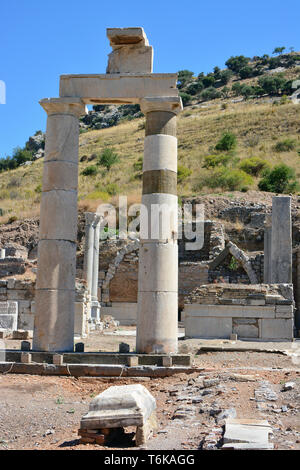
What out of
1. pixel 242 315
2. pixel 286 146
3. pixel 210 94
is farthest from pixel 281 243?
pixel 210 94

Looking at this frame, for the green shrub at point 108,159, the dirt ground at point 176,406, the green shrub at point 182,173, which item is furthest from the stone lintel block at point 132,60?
the green shrub at point 108,159

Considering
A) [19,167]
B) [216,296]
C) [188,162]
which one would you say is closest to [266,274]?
[216,296]

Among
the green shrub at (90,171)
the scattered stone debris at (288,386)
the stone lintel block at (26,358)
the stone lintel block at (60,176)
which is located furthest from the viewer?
the green shrub at (90,171)

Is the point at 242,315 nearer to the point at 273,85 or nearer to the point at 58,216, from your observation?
the point at 58,216

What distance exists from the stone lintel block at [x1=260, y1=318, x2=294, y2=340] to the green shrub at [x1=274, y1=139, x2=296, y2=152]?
34400 millimetres

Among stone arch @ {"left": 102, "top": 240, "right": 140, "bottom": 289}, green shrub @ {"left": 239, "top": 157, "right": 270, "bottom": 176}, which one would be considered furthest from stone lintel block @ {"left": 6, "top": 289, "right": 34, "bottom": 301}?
green shrub @ {"left": 239, "top": 157, "right": 270, "bottom": 176}

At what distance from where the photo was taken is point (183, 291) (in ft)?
93.1

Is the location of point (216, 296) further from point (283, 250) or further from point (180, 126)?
point (180, 126)

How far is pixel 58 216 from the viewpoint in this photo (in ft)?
35.4

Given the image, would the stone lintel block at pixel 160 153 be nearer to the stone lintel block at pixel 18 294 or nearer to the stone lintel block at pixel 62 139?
the stone lintel block at pixel 62 139

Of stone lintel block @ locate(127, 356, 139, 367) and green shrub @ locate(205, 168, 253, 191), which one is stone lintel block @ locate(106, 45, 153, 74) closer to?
stone lintel block @ locate(127, 356, 139, 367)

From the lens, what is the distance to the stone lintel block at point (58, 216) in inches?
424

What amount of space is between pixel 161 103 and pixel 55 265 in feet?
12.9

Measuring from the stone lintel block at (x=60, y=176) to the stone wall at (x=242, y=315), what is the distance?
6418mm
